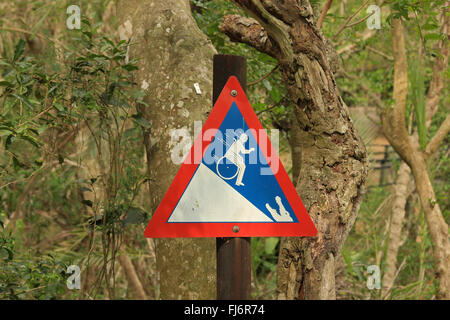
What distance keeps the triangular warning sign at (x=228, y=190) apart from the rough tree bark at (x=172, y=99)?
68 cm

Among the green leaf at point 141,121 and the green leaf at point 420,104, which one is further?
the green leaf at point 420,104

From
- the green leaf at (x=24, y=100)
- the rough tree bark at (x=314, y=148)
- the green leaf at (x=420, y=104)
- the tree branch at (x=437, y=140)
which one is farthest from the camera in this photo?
the tree branch at (x=437, y=140)

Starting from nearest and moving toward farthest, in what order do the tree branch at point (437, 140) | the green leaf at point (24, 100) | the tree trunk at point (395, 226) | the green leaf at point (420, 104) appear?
the green leaf at point (24, 100)
the green leaf at point (420, 104)
the tree branch at point (437, 140)
the tree trunk at point (395, 226)

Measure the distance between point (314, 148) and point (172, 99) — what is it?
0.80m

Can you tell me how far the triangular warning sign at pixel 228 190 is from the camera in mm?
1797

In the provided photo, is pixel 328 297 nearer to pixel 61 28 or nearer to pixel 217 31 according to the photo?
pixel 217 31

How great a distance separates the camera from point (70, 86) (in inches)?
107

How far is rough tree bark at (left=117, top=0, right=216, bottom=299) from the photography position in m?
2.45

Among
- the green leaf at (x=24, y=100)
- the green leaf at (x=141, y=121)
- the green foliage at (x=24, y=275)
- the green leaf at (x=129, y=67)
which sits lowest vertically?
the green foliage at (x=24, y=275)

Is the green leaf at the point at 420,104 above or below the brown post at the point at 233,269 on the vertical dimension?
above

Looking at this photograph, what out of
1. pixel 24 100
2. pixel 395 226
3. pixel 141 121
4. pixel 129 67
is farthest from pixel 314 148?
pixel 395 226

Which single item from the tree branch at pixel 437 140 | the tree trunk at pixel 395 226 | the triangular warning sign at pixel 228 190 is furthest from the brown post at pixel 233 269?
the tree trunk at pixel 395 226

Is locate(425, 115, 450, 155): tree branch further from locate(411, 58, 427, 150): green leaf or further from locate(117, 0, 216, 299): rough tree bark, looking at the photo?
locate(117, 0, 216, 299): rough tree bark

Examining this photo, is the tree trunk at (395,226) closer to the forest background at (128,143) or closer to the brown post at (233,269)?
the forest background at (128,143)
